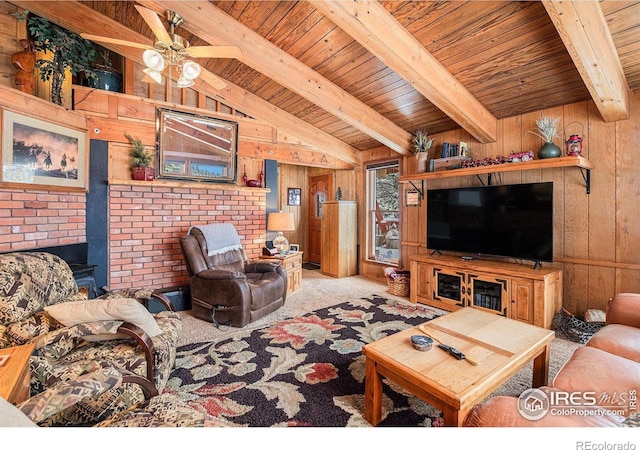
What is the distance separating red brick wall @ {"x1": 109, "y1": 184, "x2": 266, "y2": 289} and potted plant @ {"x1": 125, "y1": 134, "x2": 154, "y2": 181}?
5.8 inches

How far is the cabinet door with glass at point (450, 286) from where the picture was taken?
11.3 ft

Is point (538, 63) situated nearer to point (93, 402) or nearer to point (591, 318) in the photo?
point (591, 318)

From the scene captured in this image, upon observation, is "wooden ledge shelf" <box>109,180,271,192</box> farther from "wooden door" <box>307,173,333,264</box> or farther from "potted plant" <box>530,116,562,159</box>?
"potted plant" <box>530,116,562,159</box>

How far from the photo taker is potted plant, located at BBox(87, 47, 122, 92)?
3328 millimetres

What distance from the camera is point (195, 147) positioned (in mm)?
3887

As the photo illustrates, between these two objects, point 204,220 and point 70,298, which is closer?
point 70,298

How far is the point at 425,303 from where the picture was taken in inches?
150

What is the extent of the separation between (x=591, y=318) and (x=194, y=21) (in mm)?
4709

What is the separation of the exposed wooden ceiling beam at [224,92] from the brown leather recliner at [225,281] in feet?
5.82

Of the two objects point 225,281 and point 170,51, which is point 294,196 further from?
point 170,51

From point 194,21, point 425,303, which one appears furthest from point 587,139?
point 194,21

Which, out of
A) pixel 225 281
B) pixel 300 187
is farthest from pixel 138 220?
pixel 300 187

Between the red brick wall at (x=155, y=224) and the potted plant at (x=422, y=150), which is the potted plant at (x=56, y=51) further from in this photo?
the potted plant at (x=422, y=150)

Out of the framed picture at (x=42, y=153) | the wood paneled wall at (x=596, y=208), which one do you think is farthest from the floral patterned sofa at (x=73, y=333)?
the wood paneled wall at (x=596, y=208)
